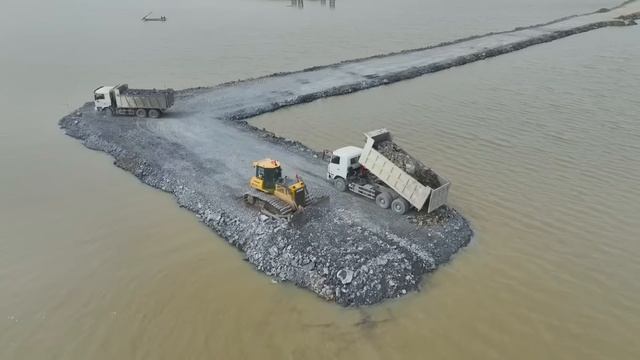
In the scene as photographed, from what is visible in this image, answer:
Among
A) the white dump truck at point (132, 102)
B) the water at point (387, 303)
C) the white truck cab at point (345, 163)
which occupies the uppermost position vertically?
the white dump truck at point (132, 102)

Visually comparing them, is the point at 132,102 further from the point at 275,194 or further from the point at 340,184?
the point at 340,184

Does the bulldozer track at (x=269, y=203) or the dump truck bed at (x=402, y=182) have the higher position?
the dump truck bed at (x=402, y=182)

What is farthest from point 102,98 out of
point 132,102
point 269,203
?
point 269,203

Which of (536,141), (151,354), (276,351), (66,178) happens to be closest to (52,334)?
(151,354)

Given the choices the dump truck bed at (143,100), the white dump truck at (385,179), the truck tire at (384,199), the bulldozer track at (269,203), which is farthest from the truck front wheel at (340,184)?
the dump truck bed at (143,100)

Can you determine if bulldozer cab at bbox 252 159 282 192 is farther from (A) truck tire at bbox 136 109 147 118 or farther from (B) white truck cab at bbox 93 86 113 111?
(B) white truck cab at bbox 93 86 113 111

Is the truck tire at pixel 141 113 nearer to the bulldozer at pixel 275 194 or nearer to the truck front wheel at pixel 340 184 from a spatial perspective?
the bulldozer at pixel 275 194

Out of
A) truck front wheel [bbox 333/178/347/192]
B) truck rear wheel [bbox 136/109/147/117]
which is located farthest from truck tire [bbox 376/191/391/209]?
truck rear wheel [bbox 136/109/147/117]
